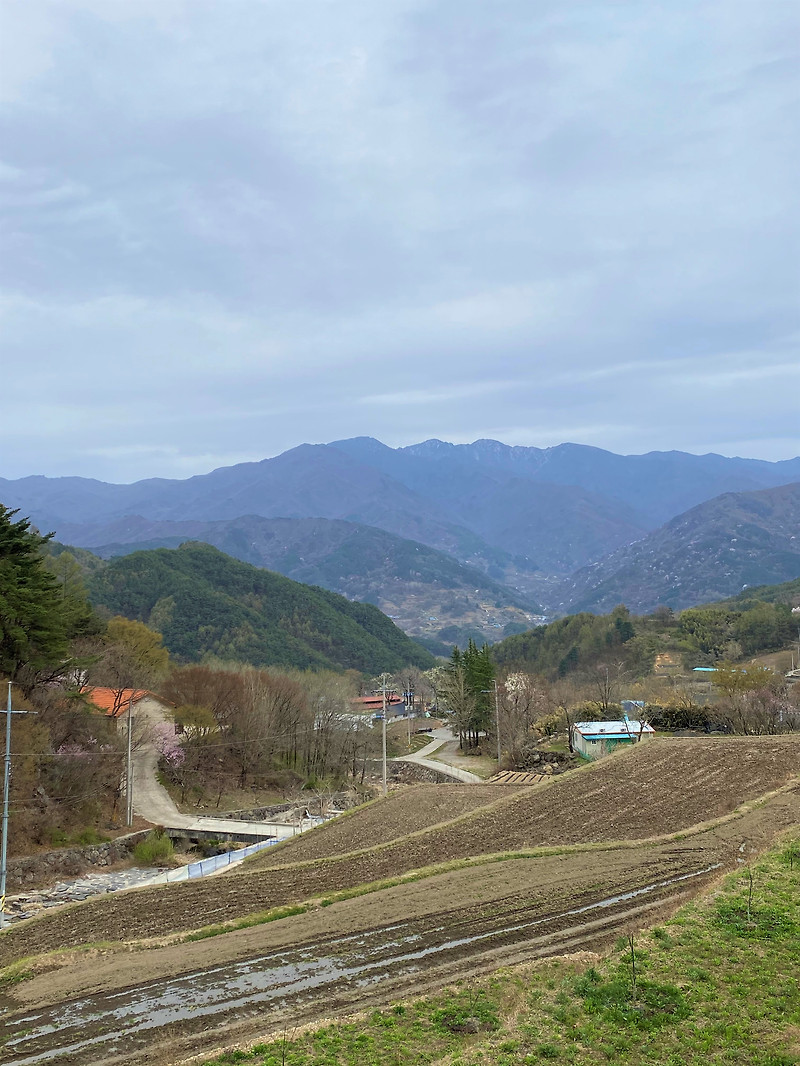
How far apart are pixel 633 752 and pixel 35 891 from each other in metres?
27.3

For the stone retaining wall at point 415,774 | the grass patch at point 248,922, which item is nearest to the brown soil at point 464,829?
the grass patch at point 248,922

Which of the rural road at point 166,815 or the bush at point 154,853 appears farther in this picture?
the rural road at point 166,815

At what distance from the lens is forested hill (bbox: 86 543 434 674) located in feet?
385

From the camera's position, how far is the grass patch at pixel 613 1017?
414 inches

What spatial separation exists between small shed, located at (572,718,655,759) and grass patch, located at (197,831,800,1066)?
120 ft

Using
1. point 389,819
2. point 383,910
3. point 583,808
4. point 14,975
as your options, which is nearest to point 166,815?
point 389,819

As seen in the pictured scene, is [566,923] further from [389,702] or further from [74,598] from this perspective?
[389,702]

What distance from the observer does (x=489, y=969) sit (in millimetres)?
13844

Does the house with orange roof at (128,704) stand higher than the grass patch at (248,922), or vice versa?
the house with orange roof at (128,704)

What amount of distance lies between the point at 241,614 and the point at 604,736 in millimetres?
85312

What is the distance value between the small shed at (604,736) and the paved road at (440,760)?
7.28m

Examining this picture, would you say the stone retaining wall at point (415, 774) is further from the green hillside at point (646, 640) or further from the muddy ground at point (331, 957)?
the green hillside at point (646, 640)

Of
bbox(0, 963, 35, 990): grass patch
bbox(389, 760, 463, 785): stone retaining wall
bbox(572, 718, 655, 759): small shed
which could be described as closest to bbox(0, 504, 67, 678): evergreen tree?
bbox(0, 963, 35, 990): grass patch

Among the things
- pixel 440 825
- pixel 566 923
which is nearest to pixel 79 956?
pixel 566 923
